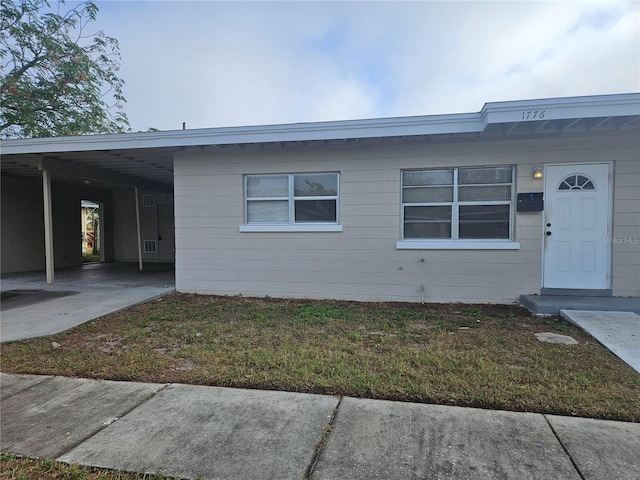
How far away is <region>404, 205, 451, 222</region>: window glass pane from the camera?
21.9ft

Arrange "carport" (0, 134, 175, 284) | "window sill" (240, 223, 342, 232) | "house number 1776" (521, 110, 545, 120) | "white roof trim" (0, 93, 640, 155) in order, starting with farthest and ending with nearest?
"carport" (0, 134, 175, 284), "window sill" (240, 223, 342, 232), "house number 1776" (521, 110, 545, 120), "white roof trim" (0, 93, 640, 155)

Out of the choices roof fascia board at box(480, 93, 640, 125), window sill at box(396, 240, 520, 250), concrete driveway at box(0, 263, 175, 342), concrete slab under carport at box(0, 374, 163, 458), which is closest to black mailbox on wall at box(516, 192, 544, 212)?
window sill at box(396, 240, 520, 250)

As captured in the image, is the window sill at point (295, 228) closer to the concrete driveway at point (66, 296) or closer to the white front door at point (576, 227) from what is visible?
the concrete driveway at point (66, 296)

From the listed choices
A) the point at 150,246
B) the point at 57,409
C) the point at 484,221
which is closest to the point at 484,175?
the point at 484,221

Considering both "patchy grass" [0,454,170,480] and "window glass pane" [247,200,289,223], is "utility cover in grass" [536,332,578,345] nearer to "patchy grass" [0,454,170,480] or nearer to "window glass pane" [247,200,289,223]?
Answer: "patchy grass" [0,454,170,480]

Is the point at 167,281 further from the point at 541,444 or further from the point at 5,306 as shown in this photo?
the point at 541,444

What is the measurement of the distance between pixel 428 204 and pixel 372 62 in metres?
8.23

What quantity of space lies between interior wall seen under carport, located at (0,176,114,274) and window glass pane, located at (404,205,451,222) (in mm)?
11455

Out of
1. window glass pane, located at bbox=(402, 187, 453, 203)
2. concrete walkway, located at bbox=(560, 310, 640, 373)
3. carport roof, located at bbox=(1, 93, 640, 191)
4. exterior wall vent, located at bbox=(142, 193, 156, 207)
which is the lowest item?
concrete walkway, located at bbox=(560, 310, 640, 373)

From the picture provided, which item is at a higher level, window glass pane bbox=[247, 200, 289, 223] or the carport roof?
the carport roof

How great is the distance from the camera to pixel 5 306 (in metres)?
6.59

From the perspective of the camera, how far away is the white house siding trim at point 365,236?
6129mm

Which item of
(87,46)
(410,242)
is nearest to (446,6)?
(410,242)

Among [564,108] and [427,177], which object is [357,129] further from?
[564,108]
